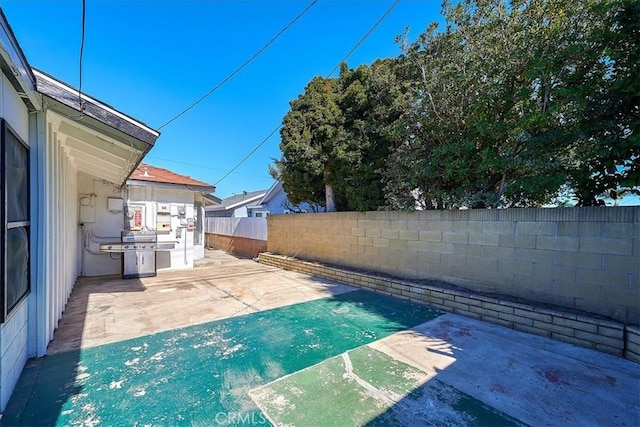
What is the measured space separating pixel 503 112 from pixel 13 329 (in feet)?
21.7

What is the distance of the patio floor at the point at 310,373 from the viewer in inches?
86.1

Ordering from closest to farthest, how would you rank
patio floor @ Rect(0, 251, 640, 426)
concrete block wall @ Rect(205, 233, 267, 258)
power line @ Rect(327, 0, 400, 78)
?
patio floor @ Rect(0, 251, 640, 426) → power line @ Rect(327, 0, 400, 78) → concrete block wall @ Rect(205, 233, 267, 258)

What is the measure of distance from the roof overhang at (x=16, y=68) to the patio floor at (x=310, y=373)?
2.61 m

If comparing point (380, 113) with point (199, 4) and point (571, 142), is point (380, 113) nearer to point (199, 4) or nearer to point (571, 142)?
point (571, 142)

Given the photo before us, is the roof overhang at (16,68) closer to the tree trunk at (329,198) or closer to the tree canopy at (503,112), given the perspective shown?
the tree canopy at (503,112)

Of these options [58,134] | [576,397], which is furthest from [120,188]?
[576,397]

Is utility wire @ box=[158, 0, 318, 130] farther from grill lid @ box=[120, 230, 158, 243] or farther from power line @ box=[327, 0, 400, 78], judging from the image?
grill lid @ box=[120, 230, 158, 243]

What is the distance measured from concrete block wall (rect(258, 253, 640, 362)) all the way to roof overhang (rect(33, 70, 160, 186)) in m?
4.77

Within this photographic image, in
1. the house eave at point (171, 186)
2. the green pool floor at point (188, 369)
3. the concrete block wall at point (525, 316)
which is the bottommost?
the green pool floor at point (188, 369)

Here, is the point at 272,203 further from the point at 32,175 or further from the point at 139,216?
the point at 32,175

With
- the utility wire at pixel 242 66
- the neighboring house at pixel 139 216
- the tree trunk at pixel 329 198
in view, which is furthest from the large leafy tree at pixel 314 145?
the neighboring house at pixel 139 216

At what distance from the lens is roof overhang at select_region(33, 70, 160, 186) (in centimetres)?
288

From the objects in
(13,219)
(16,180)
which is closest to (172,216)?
(16,180)

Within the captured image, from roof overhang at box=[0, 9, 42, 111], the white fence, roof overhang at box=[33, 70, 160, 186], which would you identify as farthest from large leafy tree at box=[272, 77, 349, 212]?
A: roof overhang at box=[0, 9, 42, 111]
